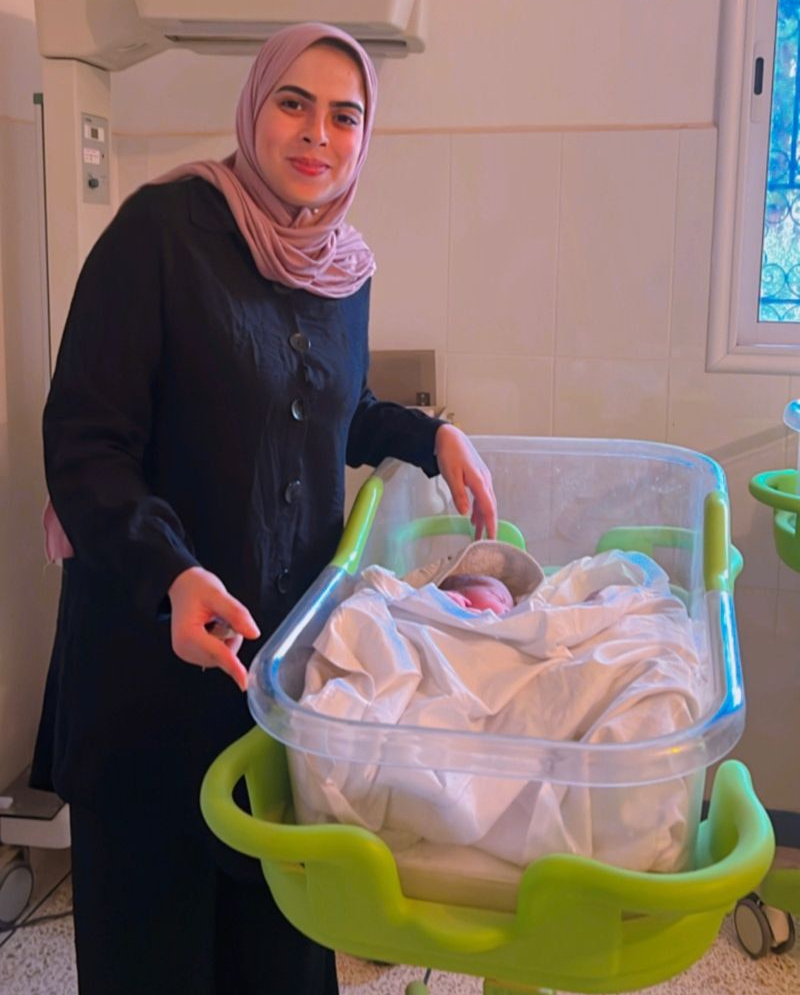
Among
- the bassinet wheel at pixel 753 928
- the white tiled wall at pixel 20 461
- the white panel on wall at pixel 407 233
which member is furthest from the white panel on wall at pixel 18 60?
the bassinet wheel at pixel 753 928

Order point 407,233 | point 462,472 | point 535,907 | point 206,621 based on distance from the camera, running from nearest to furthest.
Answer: point 535,907 < point 206,621 < point 462,472 < point 407,233

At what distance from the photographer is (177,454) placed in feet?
3.64

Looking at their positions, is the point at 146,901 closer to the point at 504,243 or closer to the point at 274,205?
the point at 274,205

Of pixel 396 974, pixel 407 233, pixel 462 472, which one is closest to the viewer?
pixel 462 472

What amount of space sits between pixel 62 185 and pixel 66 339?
0.71 metres

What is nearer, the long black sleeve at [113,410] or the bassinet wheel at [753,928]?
the long black sleeve at [113,410]

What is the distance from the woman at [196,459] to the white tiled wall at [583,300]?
729 millimetres

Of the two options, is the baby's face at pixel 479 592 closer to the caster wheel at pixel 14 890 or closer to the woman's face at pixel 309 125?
the woman's face at pixel 309 125

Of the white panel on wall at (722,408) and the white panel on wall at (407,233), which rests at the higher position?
the white panel on wall at (407,233)

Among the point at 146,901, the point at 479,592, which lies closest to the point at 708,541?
the point at 479,592

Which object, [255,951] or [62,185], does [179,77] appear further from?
[255,951]

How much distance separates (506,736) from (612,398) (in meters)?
1.26

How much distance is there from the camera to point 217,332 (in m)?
1.08

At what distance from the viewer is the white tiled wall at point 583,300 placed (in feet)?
6.20
